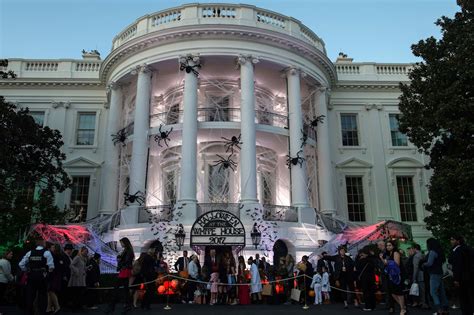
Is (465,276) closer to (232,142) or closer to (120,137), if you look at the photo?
(232,142)

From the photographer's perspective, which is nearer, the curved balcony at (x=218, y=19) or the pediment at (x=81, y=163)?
the curved balcony at (x=218, y=19)

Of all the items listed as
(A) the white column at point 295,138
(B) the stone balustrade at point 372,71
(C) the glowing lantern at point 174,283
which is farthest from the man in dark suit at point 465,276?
(B) the stone balustrade at point 372,71

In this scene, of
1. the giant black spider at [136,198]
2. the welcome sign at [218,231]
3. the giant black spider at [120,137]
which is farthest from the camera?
the giant black spider at [120,137]

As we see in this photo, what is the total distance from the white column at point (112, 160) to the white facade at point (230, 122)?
0.07 meters

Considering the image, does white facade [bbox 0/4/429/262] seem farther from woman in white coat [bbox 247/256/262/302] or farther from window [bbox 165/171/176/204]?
woman in white coat [bbox 247/256/262/302]

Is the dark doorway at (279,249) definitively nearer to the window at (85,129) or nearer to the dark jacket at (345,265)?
the dark jacket at (345,265)

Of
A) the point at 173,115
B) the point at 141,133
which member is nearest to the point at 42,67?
the point at 173,115

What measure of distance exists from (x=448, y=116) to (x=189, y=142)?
10.2 meters

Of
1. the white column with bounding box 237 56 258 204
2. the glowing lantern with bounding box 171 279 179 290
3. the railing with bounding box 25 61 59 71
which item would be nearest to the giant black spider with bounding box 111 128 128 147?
the white column with bounding box 237 56 258 204

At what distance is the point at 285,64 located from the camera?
866 inches

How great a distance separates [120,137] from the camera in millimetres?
22484

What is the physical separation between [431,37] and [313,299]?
11.7 m

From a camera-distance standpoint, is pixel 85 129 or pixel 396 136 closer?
pixel 85 129

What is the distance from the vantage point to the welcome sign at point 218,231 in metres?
16.5
